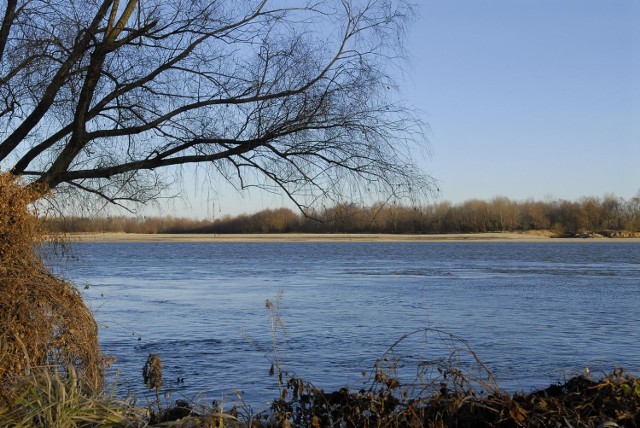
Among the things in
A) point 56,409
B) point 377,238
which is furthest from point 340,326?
point 377,238

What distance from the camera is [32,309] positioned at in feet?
22.6

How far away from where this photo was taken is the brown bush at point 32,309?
6668 millimetres

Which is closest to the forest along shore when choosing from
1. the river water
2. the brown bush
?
the river water

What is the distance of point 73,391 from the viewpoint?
579 centimetres

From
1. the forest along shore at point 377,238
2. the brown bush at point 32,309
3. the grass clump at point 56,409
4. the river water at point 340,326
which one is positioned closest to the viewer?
the grass clump at point 56,409

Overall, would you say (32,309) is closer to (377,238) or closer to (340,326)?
(340,326)

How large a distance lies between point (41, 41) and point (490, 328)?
1444 centimetres

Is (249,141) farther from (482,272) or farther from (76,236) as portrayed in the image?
(482,272)

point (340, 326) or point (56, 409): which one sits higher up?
point (56, 409)

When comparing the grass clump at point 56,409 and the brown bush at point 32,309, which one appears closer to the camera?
the grass clump at point 56,409

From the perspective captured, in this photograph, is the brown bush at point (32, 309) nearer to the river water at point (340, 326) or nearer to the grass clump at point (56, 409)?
the grass clump at point (56, 409)

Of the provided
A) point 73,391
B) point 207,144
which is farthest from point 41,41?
point 73,391

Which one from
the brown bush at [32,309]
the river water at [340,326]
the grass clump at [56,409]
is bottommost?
the river water at [340,326]

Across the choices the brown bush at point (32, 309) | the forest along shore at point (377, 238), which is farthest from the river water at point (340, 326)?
the forest along shore at point (377, 238)
